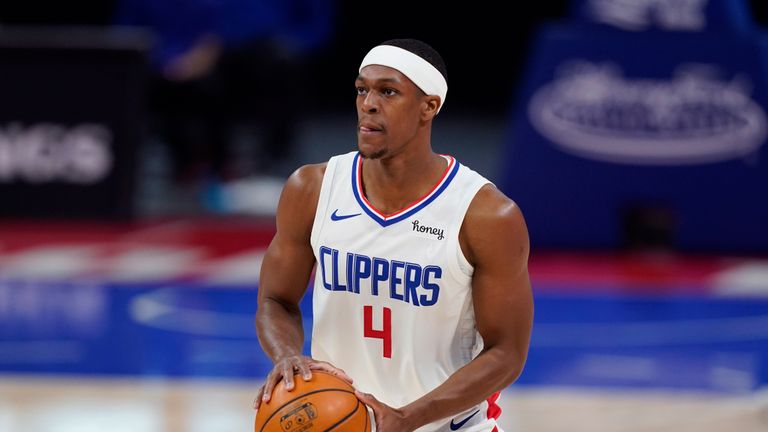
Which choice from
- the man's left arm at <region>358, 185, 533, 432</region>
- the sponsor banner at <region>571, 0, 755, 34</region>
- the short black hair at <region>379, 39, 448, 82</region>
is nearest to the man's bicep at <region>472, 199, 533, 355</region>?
the man's left arm at <region>358, 185, 533, 432</region>

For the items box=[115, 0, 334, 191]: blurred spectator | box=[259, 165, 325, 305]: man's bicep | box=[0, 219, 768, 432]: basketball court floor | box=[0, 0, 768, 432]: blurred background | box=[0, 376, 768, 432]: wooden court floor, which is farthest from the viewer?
box=[115, 0, 334, 191]: blurred spectator

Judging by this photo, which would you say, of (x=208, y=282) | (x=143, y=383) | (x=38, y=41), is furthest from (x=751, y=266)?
(x=38, y=41)

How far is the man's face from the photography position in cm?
380

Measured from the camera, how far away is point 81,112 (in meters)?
11.3

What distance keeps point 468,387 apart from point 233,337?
4470 mm

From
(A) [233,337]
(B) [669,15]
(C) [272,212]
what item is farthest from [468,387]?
(C) [272,212]

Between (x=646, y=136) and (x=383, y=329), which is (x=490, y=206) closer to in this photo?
(x=383, y=329)

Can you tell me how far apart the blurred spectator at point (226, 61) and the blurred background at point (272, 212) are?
2cm

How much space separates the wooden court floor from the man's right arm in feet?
7.61

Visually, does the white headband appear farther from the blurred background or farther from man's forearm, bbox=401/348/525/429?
the blurred background

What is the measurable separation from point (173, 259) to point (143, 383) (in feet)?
10.6

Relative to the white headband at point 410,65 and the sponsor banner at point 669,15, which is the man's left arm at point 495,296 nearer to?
the white headband at point 410,65

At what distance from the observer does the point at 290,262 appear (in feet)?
13.6

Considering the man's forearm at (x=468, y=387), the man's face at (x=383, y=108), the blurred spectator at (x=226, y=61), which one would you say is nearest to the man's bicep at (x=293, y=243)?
the man's face at (x=383, y=108)
